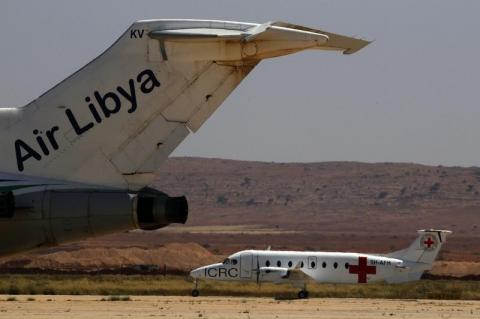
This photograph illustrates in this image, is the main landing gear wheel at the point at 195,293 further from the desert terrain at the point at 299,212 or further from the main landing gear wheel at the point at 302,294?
the desert terrain at the point at 299,212

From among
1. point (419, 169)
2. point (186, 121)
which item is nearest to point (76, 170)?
point (186, 121)

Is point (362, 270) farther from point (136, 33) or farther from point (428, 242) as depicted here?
point (136, 33)

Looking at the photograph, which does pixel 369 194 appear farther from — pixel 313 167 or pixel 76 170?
pixel 76 170

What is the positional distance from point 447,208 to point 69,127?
145 metres

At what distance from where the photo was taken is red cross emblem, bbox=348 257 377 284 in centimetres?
5219

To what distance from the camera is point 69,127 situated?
1745 cm

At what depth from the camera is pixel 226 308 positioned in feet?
129

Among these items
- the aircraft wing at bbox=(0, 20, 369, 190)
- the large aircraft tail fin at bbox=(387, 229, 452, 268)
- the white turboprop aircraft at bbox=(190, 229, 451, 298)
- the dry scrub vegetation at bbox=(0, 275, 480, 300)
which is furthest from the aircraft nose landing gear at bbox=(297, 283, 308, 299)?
the aircraft wing at bbox=(0, 20, 369, 190)

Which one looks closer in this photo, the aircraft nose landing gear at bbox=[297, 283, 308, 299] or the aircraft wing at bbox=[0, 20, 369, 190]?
the aircraft wing at bbox=[0, 20, 369, 190]

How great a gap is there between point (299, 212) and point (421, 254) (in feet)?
359

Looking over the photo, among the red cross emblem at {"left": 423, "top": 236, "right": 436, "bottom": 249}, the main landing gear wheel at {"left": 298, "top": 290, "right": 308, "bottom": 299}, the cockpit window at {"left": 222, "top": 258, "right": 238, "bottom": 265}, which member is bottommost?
the main landing gear wheel at {"left": 298, "top": 290, "right": 308, "bottom": 299}

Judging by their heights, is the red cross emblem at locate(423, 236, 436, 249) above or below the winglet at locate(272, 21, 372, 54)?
below

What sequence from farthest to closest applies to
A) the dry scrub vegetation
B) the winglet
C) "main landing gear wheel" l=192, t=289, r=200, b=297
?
1. the dry scrub vegetation
2. "main landing gear wheel" l=192, t=289, r=200, b=297
3. the winglet

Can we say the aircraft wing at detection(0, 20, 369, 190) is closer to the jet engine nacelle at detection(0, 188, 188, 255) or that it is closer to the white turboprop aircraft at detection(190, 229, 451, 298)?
the jet engine nacelle at detection(0, 188, 188, 255)
